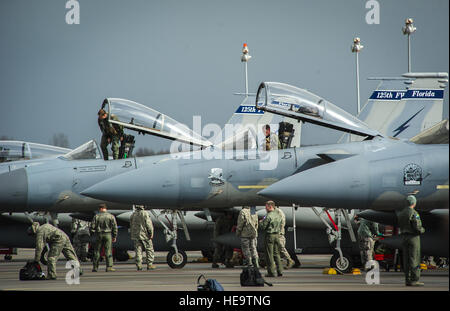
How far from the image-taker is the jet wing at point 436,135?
10781 millimetres

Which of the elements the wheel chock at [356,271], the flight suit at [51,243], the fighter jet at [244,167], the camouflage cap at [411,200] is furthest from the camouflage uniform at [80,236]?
the camouflage cap at [411,200]

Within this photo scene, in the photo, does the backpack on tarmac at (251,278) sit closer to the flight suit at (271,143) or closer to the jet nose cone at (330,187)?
the jet nose cone at (330,187)

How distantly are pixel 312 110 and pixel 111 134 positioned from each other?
14.1 ft

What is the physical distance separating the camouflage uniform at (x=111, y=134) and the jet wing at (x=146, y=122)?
15 centimetres

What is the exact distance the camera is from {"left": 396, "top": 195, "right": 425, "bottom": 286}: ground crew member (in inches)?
404

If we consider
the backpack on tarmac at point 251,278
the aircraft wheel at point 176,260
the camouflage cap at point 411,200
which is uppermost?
the camouflage cap at point 411,200

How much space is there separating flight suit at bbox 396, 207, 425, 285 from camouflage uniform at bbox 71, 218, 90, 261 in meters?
10.7

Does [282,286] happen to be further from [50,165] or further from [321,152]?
[50,165]

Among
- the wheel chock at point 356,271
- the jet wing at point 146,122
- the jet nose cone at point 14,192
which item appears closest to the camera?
the wheel chock at point 356,271

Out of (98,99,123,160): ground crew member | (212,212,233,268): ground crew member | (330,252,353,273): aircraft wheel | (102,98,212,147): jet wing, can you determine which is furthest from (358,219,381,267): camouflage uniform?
(98,99,123,160): ground crew member

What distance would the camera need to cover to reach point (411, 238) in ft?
33.9

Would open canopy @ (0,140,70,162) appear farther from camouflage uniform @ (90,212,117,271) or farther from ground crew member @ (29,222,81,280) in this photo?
ground crew member @ (29,222,81,280)

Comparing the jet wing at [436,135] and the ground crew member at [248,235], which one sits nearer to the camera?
the jet wing at [436,135]

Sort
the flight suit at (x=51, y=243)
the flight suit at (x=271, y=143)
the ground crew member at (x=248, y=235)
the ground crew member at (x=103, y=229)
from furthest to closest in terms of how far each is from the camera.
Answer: the ground crew member at (x=103, y=229) < the flight suit at (x=271, y=143) < the ground crew member at (x=248, y=235) < the flight suit at (x=51, y=243)
